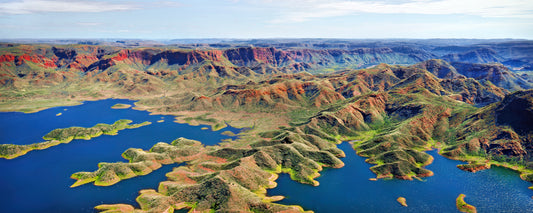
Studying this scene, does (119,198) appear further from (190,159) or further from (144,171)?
(190,159)

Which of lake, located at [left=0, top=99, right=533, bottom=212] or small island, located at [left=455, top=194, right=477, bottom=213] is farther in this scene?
lake, located at [left=0, top=99, right=533, bottom=212]

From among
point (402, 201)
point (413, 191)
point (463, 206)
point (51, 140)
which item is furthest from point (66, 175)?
point (463, 206)

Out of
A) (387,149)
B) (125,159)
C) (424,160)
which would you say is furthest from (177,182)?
(424,160)

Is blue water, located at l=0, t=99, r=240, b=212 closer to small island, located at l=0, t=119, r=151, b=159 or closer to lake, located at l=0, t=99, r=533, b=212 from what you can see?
lake, located at l=0, t=99, r=533, b=212

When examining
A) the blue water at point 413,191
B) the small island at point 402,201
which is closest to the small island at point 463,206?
the blue water at point 413,191

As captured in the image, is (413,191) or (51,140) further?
(51,140)

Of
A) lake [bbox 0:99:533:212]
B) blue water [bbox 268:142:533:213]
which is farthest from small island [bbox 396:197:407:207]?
lake [bbox 0:99:533:212]

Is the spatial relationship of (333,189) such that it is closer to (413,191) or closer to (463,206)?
(413,191)

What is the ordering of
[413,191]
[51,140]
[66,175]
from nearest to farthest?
[413,191]
[66,175]
[51,140]
